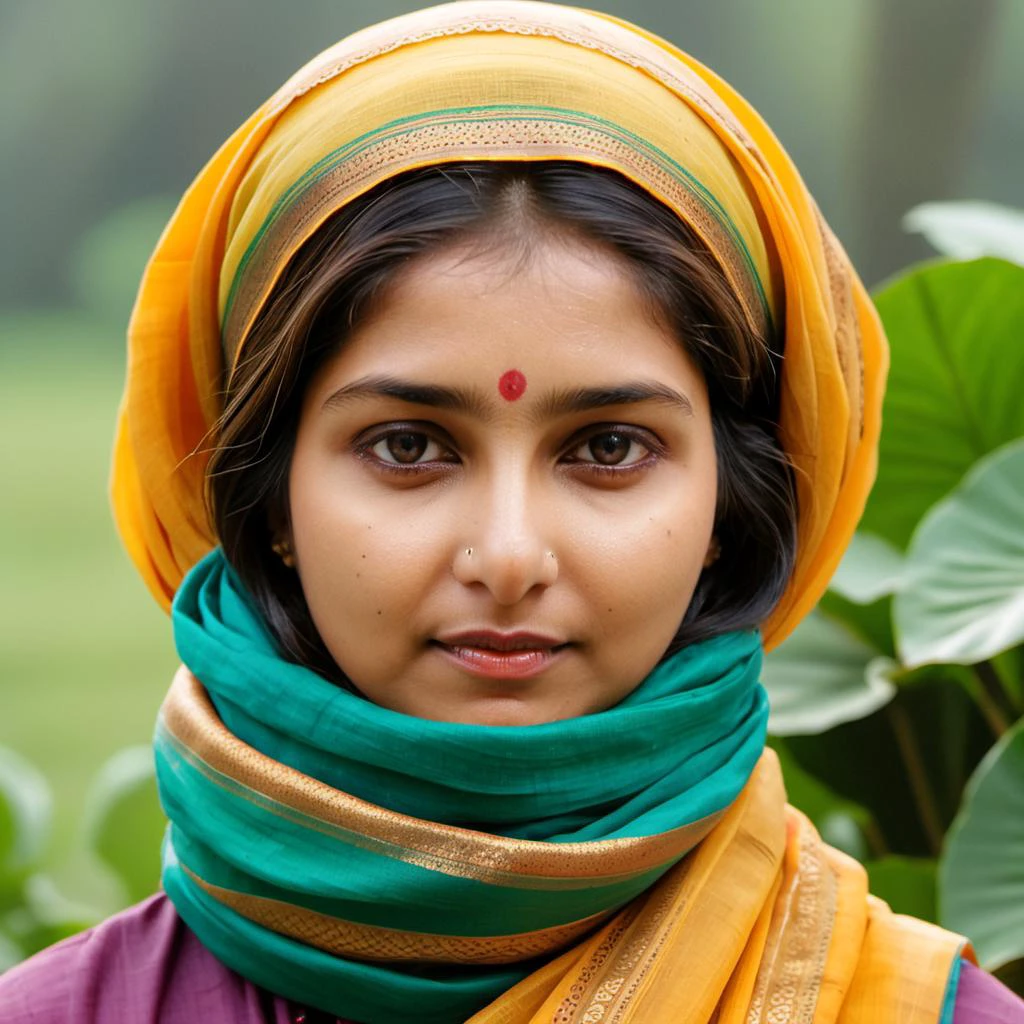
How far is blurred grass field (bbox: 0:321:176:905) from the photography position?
536 cm

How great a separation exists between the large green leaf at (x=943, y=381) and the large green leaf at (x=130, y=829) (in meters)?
1.40

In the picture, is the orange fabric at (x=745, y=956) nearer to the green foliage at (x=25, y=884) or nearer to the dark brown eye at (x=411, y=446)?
the dark brown eye at (x=411, y=446)

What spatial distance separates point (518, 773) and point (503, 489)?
0.83 ft

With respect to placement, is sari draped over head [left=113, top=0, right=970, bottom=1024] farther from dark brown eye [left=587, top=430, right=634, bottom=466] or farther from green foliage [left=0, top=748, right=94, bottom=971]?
A: green foliage [left=0, top=748, right=94, bottom=971]

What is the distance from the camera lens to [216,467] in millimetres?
1470

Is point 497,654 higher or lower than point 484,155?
lower

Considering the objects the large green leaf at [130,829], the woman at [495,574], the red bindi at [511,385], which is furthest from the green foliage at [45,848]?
the red bindi at [511,385]

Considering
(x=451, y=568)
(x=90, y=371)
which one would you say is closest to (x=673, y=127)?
(x=451, y=568)

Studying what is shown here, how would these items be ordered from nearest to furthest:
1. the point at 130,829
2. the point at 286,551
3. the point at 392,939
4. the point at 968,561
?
the point at 392,939
the point at 286,551
the point at 968,561
the point at 130,829

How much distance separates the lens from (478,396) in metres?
1.27

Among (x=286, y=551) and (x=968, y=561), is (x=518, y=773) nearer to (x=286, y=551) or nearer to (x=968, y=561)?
(x=286, y=551)

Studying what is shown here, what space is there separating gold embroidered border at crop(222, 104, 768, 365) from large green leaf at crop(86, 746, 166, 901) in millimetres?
1600

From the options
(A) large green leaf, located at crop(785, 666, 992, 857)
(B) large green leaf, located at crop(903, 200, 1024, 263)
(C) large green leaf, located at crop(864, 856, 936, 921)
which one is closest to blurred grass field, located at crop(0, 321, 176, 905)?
(A) large green leaf, located at crop(785, 666, 992, 857)

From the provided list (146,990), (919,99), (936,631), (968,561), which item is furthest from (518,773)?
(919,99)
